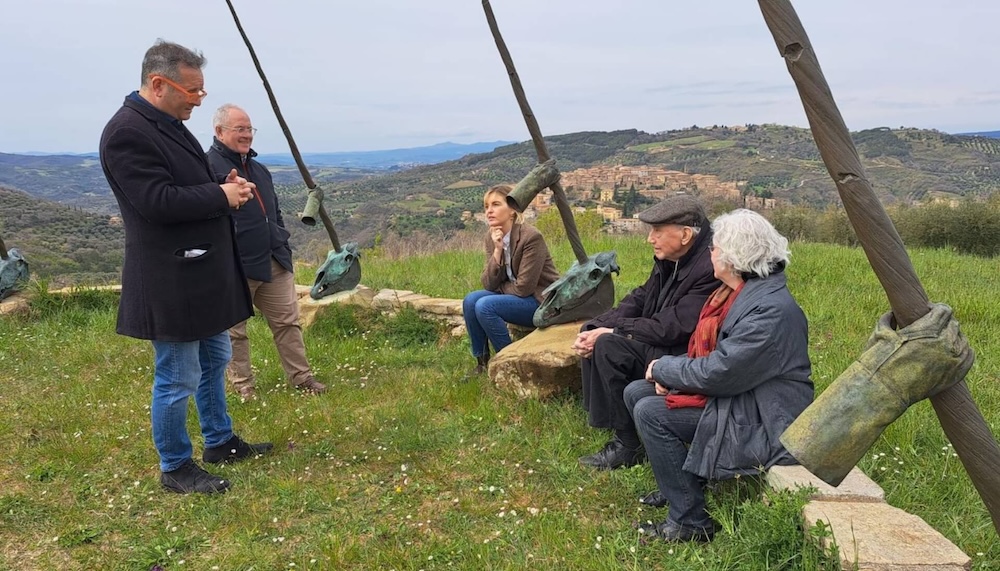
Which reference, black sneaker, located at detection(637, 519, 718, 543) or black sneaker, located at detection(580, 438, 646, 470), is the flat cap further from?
black sneaker, located at detection(637, 519, 718, 543)

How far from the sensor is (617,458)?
332 centimetres

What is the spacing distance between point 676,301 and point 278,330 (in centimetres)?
290

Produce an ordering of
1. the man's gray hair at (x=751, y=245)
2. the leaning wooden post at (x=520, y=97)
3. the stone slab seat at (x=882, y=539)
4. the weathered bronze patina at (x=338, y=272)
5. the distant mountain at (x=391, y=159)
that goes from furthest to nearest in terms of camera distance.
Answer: the distant mountain at (x=391, y=159) → the weathered bronze patina at (x=338, y=272) → the leaning wooden post at (x=520, y=97) → the man's gray hair at (x=751, y=245) → the stone slab seat at (x=882, y=539)

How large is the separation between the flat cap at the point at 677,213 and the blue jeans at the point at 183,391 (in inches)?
93.7

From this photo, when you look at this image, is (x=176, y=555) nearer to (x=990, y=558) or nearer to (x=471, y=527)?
(x=471, y=527)

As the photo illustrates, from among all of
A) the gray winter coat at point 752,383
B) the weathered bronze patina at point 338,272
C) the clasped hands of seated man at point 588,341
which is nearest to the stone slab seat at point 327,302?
the weathered bronze patina at point 338,272

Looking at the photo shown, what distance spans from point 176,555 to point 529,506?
1585 mm

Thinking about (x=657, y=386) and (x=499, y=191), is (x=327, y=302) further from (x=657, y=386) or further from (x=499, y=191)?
(x=657, y=386)

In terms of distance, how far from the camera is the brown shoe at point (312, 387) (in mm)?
4723

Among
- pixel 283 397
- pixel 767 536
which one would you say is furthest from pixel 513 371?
pixel 767 536

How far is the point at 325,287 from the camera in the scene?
575 cm

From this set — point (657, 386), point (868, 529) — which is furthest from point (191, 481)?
point (868, 529)

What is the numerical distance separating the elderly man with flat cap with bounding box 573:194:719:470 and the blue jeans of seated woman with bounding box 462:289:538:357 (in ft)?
3.80

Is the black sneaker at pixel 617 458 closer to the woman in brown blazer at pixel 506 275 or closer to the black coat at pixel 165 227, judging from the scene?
the woman in brown blazer at pixel 506 275
